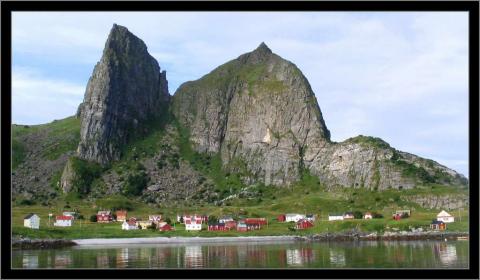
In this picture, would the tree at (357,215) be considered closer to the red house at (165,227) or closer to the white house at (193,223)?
the white house at (193,223)

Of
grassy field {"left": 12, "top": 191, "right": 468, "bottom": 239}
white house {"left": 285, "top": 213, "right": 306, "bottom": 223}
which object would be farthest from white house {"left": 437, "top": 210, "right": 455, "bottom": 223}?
white house {"left": 285, "top": 213, "right": 306, "bottom": 223}

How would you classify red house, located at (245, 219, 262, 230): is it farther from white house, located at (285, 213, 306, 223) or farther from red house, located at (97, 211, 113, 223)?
red house, located at (97, 211, 113, 223)

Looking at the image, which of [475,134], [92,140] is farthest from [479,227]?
[92,140]

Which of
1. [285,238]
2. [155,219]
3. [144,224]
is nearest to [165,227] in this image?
[144,224]

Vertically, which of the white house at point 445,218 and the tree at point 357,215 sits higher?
the white house at point 445,218

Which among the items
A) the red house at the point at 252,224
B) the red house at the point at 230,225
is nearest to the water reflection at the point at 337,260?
the red house at the point at 252,224

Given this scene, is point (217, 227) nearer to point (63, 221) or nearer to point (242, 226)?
point (242, 226)
